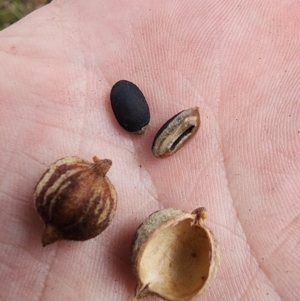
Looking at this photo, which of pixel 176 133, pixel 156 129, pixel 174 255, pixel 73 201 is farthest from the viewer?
pixel 156 129

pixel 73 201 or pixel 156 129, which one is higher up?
pixel 156 129

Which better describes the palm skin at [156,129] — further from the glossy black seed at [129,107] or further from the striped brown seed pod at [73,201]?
the striped brown seed pod at [73,201]

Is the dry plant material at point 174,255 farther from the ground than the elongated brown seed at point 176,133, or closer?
closer

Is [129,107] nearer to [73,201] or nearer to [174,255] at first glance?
[73,201]

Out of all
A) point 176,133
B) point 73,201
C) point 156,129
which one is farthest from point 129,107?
point 73,201

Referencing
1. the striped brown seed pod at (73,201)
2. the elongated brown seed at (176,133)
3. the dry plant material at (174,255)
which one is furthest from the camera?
the elongated brown seed at (176,133)

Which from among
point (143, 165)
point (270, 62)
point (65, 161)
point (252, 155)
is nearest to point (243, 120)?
point (252, 155)

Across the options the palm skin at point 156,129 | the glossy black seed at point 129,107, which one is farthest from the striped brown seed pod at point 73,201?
the glossy black seed at point 129,107

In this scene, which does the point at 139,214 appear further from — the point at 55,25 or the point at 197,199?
the point at 55,25
